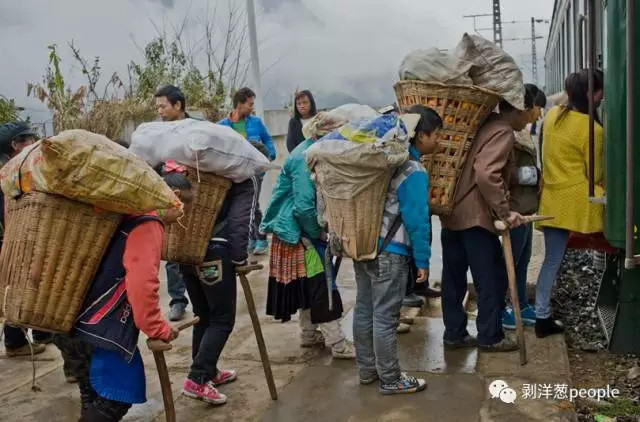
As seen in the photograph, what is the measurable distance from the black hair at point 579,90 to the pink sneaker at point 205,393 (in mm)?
2598

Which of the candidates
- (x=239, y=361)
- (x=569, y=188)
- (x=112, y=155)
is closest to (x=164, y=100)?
(x=239, y=361)

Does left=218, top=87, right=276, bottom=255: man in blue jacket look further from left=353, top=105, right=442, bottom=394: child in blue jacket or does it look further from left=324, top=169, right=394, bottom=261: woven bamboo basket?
left=324, top=169, right=394, bottom=261: woven bamboo basket

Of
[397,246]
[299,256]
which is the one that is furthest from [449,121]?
[299,256]

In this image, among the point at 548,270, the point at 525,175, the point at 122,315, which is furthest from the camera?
the point at 548,270

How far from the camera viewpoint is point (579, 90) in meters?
4.27

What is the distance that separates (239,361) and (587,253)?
404cm

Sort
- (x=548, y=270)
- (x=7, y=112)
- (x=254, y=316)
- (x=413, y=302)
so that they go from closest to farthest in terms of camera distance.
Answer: (x=254, y=316)
(x=548, y=270)
(x=413, y=302)
(x=7, y=112)

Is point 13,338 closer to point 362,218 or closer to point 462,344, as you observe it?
point 362,218

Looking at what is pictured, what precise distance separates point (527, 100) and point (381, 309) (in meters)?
1.63

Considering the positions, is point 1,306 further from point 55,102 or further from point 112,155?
point 55,102

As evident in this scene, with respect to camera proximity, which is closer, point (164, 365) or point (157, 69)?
point (164, 365)

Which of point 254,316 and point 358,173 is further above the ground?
point 358,173

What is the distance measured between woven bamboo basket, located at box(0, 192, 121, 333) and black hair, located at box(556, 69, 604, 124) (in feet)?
9.54

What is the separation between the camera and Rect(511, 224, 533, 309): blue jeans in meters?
4.75
